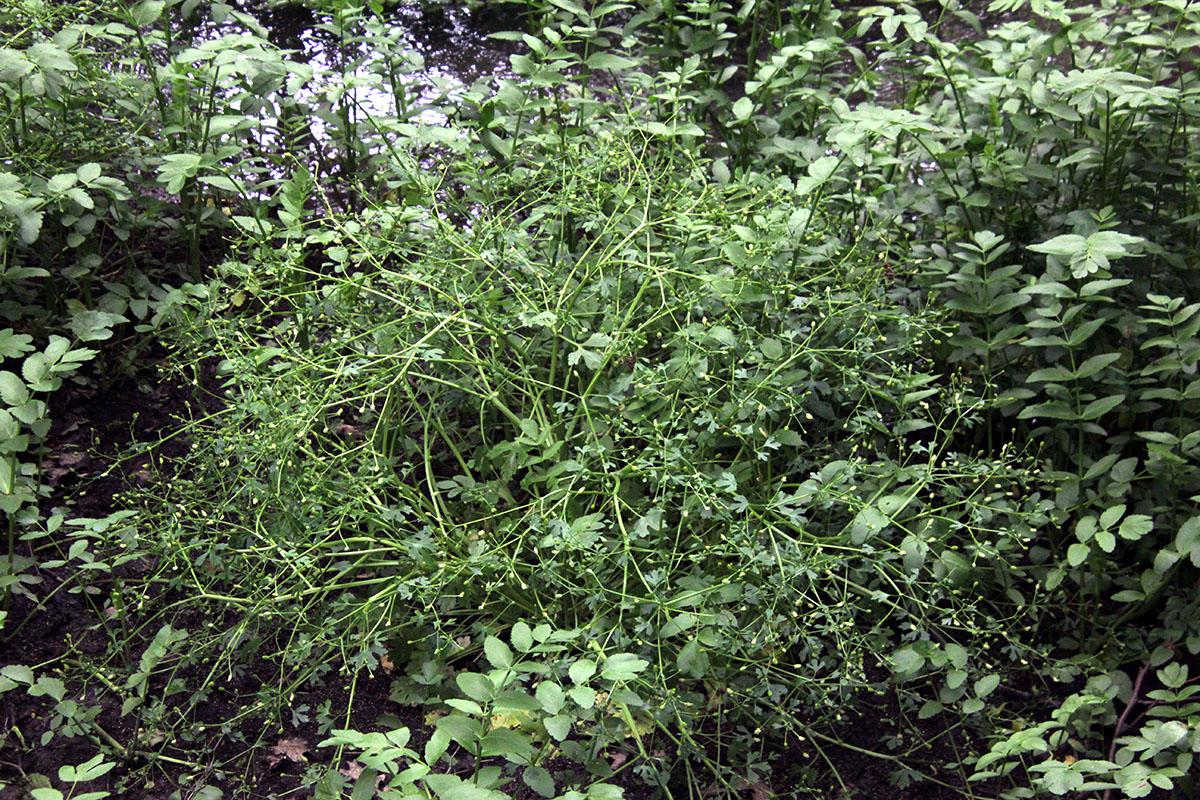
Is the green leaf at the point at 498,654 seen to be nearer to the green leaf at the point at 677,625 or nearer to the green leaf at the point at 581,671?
the green leaf at the point at 581,671

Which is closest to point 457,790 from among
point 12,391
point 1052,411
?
point 12,391

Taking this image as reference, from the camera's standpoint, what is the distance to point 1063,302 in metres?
2.54

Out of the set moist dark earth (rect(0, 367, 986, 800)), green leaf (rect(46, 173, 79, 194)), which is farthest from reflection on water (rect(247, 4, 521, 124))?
moist dark earth (rect(0, 367, 986, 800))

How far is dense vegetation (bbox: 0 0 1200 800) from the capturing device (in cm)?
209

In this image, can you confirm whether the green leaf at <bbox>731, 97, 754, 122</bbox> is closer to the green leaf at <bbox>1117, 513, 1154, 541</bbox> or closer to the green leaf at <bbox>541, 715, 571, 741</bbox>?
the green leaf at <bbox>1117, 513, 1154, 541</bbox>

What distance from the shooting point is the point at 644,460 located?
205cm

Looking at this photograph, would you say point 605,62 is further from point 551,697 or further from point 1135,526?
point 551,697

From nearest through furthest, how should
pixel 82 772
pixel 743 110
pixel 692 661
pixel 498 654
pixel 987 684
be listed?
1. pixel 498 654
2. pixel 82 772
3. pixel 692 661
4. pixel 987 684
5. pixel 743 110

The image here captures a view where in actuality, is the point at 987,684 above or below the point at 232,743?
above

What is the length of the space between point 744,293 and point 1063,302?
0.85m

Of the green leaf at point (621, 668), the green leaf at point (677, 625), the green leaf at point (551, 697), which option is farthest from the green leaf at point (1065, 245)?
the green leaf at point (551, 697)

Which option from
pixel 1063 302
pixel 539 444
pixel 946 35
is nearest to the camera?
pixel 539 444

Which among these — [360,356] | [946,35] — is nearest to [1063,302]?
[360,356]

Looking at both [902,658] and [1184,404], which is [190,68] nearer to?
[902,658]
